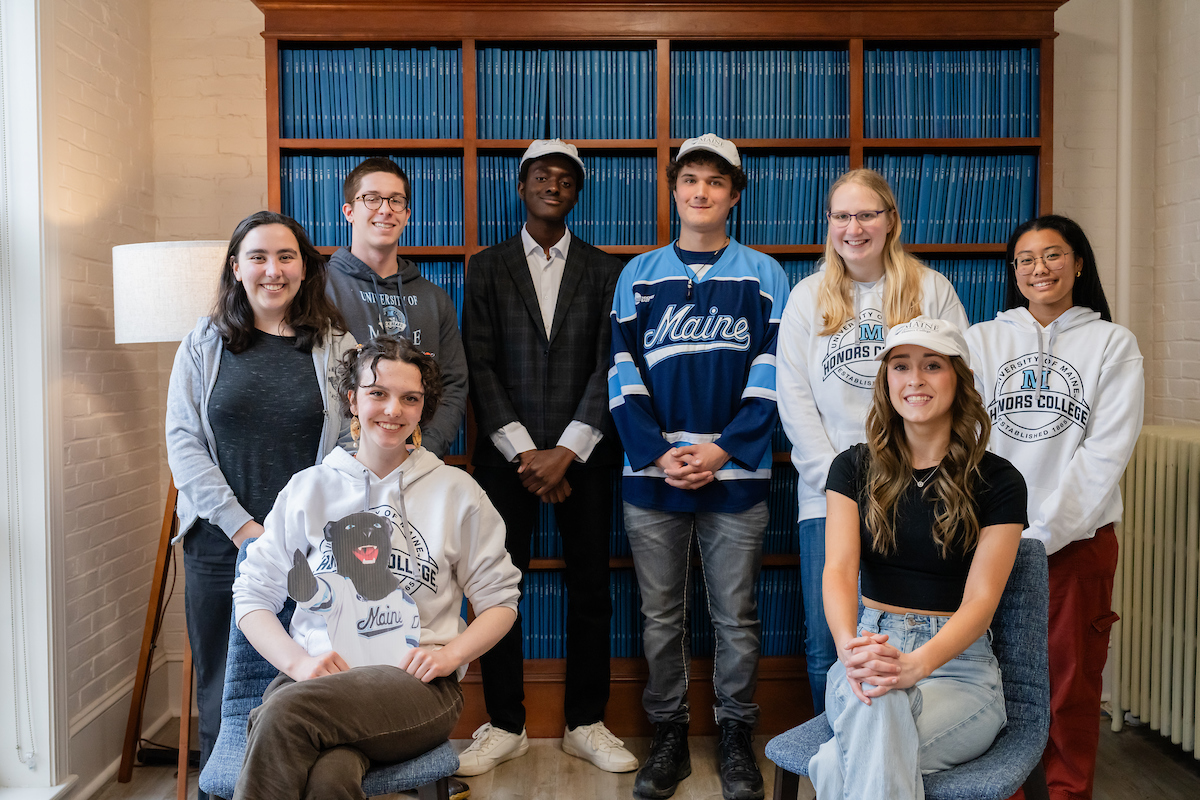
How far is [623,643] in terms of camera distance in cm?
283

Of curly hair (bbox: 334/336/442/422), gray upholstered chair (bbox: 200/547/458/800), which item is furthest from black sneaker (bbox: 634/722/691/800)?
curly hair (bbox: 334/336/442/422)

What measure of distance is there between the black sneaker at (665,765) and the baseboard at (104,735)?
5.42 ft

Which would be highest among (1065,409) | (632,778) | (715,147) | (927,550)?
(715,147)

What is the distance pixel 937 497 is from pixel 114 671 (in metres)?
2.60

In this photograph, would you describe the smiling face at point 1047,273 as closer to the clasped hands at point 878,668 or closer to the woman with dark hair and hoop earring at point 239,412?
the clasped hands at point 878,668

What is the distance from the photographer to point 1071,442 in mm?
2045

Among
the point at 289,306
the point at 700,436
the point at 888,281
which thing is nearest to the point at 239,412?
the point at 289,306

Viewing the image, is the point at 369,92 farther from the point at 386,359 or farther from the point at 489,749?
the point at 489,749

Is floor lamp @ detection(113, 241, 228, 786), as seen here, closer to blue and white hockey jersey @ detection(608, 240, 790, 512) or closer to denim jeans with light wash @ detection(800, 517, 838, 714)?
blue and white hockey jersey @ detection(608, 240, 790, 512)

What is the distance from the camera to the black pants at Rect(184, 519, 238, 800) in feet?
6.51

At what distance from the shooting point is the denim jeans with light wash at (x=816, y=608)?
216 cm

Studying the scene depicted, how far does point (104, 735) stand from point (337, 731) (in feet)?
5.41

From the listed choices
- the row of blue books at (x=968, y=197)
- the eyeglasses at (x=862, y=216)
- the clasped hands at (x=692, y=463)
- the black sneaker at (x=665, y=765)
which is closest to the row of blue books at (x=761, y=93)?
the row of blue books at (x=968, y=197)

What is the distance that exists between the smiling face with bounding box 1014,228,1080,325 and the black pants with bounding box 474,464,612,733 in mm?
1327
